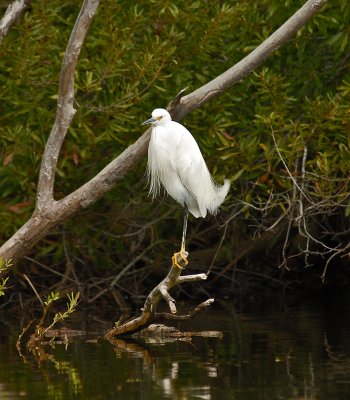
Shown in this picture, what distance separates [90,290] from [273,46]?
445cm

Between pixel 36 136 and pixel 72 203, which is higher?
pixel 36 136

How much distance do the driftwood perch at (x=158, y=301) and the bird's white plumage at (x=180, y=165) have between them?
769 mm

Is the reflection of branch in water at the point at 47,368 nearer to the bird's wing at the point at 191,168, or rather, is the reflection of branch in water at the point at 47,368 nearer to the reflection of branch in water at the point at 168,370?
the reflection of branch in water at the point at 168,370

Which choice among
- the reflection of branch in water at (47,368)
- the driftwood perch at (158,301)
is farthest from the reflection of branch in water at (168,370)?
the reflection of branch in water at (47,368)

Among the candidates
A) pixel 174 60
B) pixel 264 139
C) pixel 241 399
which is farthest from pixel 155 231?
pixel 241 399

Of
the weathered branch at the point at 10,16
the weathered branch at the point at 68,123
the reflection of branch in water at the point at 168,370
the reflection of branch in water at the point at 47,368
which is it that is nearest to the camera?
the reflection of branch in water at the point at 168,370

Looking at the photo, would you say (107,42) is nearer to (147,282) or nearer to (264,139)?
(264,139)

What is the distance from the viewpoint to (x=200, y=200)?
9430 millimetres

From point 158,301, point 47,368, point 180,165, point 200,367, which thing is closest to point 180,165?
point 180,165

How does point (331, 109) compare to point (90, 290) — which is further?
point (90, 290)

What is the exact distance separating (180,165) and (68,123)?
0.95 meters

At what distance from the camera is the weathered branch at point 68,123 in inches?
360

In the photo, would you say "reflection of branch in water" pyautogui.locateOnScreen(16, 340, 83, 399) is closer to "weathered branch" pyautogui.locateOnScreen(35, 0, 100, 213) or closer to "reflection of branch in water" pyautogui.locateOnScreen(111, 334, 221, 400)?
"reflection of branch in water" pyautogui.locateOnScreen(111, 334, 221, 400)

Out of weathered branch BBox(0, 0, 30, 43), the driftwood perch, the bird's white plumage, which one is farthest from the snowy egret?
weathered branch BBox(0, 0, 30, 43)
